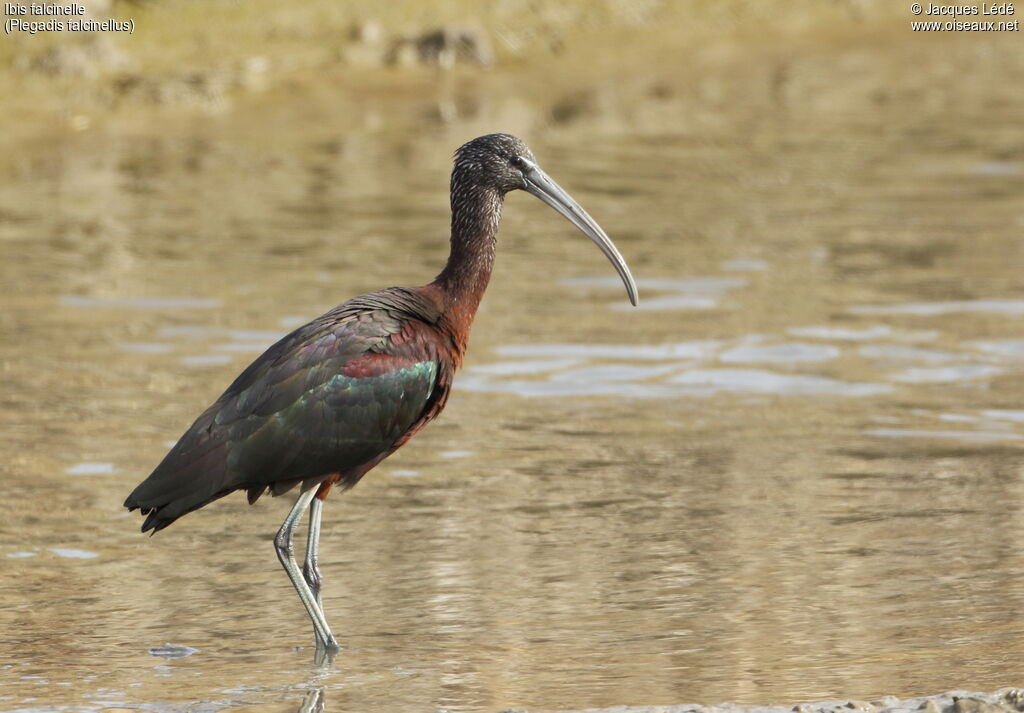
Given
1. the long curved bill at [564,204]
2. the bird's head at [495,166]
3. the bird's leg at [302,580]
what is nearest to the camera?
the bird's leg at [302,580]

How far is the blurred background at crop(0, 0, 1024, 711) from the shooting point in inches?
270

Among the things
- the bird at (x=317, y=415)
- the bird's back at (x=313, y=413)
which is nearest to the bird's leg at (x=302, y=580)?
the bird at (x=317, y=415)

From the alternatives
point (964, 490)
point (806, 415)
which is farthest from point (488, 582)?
point (806, 415)

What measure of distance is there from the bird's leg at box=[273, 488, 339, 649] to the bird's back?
107 millimetres

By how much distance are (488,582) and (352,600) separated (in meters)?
0.55

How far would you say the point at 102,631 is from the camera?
7074 mm

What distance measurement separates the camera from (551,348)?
460 inches

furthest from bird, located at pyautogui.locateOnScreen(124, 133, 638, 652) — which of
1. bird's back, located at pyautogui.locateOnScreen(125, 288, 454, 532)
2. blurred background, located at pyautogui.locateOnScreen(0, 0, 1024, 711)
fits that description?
blurred background, located at pyautogui.locateOnScreen(0, 0, 1024, 711)

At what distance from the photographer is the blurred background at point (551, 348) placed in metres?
6.86

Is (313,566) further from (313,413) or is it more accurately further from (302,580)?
(313,413)

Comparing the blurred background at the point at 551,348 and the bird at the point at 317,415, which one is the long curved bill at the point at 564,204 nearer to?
the bird at the point at 317,415

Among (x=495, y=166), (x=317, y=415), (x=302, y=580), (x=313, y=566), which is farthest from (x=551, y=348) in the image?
(x=302, y=580)

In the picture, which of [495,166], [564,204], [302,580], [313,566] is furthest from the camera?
[564,204]

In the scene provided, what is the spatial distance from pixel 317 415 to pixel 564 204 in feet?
5.38
